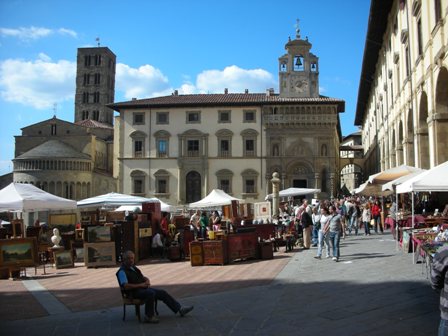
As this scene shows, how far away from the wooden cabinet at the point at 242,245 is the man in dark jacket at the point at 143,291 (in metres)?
6.97

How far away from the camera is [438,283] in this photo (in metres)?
4.96

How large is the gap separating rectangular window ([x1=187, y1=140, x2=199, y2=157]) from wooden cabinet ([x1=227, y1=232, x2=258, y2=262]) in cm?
3327

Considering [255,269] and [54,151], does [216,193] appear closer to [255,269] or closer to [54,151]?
[255,269]

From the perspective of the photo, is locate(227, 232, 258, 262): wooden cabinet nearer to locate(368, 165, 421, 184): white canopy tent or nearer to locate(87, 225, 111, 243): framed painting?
locate(87, 225, 111, 243): framed painting

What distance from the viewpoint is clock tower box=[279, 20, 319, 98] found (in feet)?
157

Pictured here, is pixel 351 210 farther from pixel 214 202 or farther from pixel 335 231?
pixel 335 231

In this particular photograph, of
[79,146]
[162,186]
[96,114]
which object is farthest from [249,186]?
[96,114]

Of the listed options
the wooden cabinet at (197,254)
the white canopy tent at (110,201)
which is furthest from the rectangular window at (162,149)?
the wooden cabinet at (197,254)

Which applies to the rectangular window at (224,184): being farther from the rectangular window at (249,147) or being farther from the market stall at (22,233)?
the market stall at (22,233)

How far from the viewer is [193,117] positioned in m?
48.8

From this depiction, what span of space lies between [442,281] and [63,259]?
12.8 metres

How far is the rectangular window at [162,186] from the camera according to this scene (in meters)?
48.2

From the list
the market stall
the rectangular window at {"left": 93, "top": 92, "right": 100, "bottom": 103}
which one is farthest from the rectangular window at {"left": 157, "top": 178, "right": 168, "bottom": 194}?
the rectangular window at {"left": 93, "top": 92, "right": 100, "bottom": 103}

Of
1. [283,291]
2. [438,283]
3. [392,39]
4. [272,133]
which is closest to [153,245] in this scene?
[283,291]
